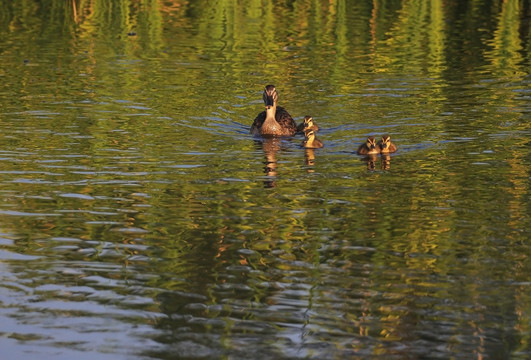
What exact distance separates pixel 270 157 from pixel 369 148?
1201 mm

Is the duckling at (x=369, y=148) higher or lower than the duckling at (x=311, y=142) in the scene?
higher

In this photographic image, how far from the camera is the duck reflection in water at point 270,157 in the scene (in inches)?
433

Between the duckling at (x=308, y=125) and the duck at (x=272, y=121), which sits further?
the duck at (x=272, y=121)

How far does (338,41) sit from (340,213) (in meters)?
12.5

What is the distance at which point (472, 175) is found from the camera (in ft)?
36.1

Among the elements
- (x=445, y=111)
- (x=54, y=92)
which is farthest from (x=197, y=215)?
(x=54, y=92)

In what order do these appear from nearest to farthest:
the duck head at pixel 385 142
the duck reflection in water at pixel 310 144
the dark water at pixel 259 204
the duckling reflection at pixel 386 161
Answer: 1. the dark water at pixel 259 204
2. the duckling reflection at pixel 386 161
3. the duck head at pixel 385 142
4. the duck reflection in water at pixel 310 144

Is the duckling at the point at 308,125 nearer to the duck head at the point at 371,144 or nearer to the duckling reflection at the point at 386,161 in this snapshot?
the duck head at the point at 371,144

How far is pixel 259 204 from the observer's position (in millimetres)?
9875

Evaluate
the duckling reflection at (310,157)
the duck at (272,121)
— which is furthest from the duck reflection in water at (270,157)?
the duckling reflection at (310,157)

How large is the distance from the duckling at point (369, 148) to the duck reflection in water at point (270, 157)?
3.32 feet

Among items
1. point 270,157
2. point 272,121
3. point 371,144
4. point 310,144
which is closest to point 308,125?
point 272,121

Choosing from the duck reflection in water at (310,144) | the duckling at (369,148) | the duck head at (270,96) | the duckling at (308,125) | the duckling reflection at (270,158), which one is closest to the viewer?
the duckling reflection at (270,158)

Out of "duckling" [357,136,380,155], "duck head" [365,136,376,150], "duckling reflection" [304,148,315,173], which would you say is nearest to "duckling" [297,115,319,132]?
"duckling reflection" [304,148,315,173]
